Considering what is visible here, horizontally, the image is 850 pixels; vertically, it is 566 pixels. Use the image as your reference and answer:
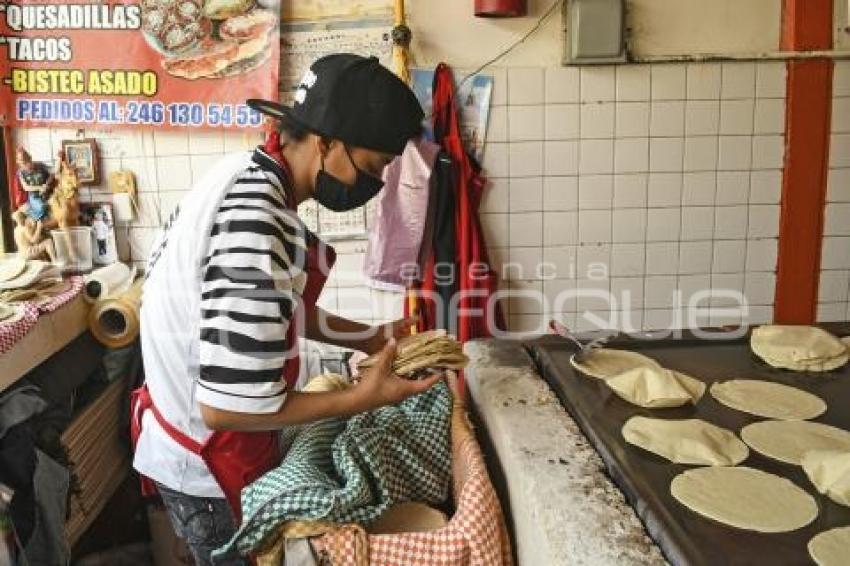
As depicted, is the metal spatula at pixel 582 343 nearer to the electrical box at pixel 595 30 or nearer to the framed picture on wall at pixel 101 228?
the electrical box at pixel 595 30

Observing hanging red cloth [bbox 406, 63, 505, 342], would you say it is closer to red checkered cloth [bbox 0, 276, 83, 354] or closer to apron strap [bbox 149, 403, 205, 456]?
red checkered cloth [bbox 0, 276, 83, 354]

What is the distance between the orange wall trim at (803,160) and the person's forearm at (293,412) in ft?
8.05

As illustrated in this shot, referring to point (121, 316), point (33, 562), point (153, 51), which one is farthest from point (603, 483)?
point (153, 51)

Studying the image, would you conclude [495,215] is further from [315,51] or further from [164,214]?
[164,214]

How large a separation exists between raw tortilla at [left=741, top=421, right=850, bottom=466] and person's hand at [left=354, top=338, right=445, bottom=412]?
2.14 feet

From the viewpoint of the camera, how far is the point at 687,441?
141 centimetres

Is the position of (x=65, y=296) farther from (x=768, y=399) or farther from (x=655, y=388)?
(x=768, y=399)

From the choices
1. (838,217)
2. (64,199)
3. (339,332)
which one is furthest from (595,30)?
(64,199)

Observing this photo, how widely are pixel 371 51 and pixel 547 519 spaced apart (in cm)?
226

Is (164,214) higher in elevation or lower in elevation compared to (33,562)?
higher

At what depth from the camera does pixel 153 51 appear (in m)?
2.97

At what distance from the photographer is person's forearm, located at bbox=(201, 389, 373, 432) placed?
4.30ft

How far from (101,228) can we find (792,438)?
268 centimetres

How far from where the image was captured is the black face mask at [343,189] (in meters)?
1.52
